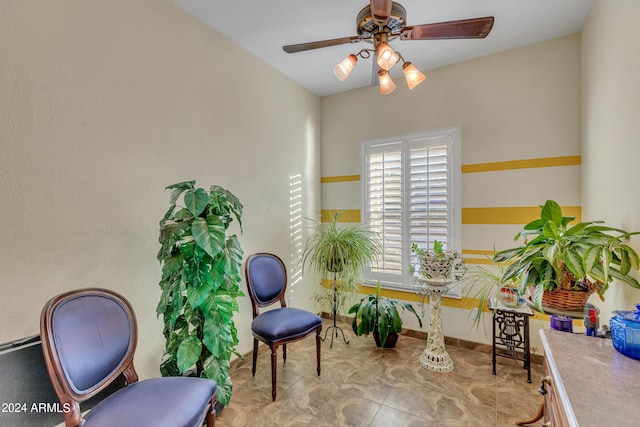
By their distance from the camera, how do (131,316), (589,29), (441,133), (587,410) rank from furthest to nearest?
1. (441,133)
2. (589,29)
3. (131,316)
4. (587,410)

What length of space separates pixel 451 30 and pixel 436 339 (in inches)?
94.5

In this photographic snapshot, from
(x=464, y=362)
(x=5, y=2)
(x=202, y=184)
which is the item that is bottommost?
(x=464, y=362)

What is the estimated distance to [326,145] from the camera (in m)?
3.78

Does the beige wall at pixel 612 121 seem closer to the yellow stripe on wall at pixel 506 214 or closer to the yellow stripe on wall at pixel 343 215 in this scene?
the yellow stripe on wall at pixel 506 214

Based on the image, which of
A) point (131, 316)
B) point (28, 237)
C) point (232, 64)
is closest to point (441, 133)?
point (232, 64)

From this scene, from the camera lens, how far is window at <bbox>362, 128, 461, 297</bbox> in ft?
9.66

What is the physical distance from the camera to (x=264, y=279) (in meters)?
2.58

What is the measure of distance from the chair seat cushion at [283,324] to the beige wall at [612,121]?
6.50 feet

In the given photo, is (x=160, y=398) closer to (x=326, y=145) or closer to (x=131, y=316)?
(x=131, y=316)

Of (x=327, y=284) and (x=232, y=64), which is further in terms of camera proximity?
(x=327, y=284)

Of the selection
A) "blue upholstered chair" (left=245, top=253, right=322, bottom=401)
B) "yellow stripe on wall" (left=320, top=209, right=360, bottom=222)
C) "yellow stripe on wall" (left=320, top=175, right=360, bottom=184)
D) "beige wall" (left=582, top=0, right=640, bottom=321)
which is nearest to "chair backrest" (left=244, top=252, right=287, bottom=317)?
"blue upholstered chair" (left=245, top=253, right=322, bottom=401)


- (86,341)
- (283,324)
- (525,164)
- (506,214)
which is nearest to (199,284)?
(86,341)

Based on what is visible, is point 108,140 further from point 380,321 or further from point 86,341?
point 380,321

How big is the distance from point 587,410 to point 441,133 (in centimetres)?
262
